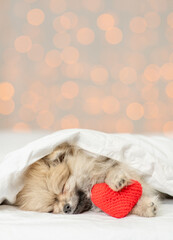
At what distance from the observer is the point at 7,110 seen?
4070 millimetres

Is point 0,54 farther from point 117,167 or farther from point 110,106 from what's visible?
point 117,167

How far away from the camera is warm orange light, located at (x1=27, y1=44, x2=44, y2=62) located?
397 cm

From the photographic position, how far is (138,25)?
3969 mm

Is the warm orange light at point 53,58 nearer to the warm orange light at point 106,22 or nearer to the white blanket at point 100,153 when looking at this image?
the warm orange light at point 106,22

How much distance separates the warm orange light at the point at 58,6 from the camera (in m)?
3.93

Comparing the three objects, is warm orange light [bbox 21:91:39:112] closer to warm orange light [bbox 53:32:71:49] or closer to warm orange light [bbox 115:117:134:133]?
warm orange light [bbox 53:32:71:49]

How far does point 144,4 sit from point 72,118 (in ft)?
5.40

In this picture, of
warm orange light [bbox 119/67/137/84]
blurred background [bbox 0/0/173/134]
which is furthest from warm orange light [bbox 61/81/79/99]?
warm orange light [bbox 119/67/137/84]

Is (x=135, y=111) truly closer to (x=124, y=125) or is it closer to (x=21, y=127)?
(x=124, y=125)

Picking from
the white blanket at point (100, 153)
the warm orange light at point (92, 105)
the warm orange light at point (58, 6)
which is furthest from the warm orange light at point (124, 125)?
the white blanket at point (100, 153)

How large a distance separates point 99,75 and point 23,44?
1011 millimetres

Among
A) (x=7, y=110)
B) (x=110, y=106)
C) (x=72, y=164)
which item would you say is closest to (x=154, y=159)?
(x=72, y=164)

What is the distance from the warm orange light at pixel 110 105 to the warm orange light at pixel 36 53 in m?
0.95

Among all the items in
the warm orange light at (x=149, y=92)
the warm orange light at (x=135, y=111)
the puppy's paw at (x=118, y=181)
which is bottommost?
the puppy's paw at (x=118, y=181)
